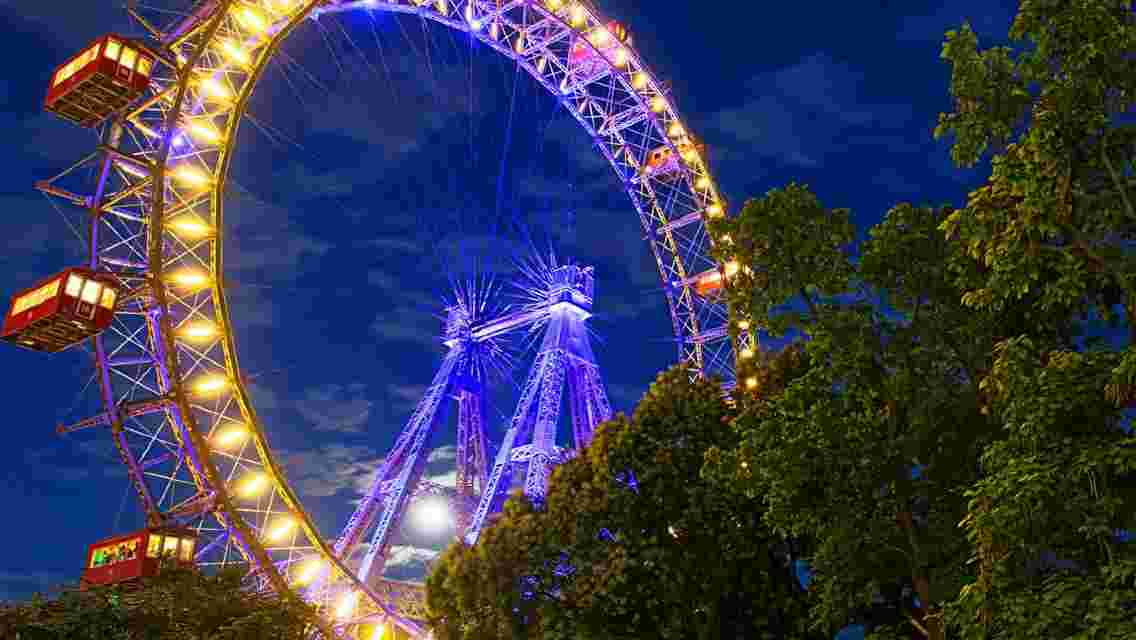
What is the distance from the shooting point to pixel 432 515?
43.1 metres

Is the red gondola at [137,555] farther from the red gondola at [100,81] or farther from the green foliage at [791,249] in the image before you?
the green foliage at [791,249]

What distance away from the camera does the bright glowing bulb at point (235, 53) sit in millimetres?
28281

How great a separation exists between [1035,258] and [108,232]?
981 inches

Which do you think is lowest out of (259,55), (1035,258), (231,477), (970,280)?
(1035,258)

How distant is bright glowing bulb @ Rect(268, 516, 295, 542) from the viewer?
28.0 m

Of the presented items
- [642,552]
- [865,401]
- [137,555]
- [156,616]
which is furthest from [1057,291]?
[137,555]

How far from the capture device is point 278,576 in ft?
88.1

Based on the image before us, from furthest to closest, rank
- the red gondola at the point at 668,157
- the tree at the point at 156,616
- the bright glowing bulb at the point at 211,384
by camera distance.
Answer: the red gondola at the point at 668,157 < the bright glowing bulb at the point at 211,384 < the tree at the point at 156,616

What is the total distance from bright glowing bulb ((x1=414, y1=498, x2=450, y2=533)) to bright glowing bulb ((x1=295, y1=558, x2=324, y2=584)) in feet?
46.2

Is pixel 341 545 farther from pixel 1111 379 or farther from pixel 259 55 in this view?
pixel 1111 379

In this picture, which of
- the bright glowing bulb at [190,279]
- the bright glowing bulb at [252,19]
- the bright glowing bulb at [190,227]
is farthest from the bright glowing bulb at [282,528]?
the bright glowing bulb at [252,19]

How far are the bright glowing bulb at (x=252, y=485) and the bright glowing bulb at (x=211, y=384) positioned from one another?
107 inches

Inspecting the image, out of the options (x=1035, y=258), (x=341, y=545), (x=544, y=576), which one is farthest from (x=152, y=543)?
(x=1035, y=258)

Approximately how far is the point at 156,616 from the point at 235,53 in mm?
16562
